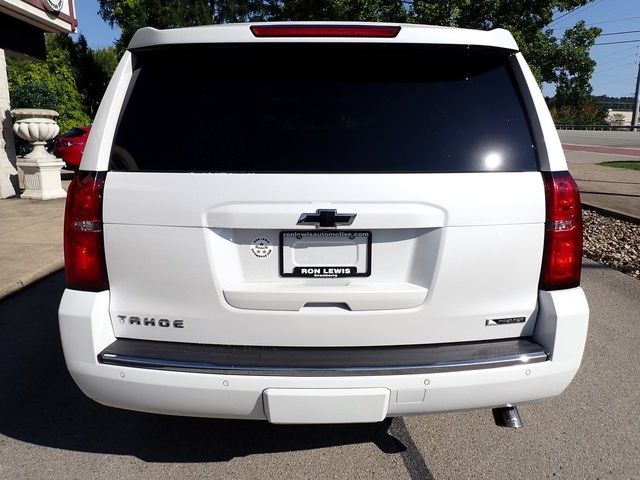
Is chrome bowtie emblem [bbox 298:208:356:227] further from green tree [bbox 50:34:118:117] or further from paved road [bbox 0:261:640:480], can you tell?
green tree [bbox 50:34:118:117]

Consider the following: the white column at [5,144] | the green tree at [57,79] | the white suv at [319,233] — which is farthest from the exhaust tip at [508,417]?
the green tree at [57,79]

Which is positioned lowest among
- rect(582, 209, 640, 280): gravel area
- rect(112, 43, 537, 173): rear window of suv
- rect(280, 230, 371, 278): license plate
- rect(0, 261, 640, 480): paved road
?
rect(582, 209, 640, 280): gravel area

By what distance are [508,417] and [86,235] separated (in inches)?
79.8

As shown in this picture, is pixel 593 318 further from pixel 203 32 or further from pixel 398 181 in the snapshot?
pixel 203 32

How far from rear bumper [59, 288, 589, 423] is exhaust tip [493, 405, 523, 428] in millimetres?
208

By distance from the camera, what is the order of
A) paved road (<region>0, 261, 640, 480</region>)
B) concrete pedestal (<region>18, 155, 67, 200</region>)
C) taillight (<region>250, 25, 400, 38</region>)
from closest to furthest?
taillight (<region>250, 25, 400, 38</region>) → paved road (<region>0, 261, 640, 480</region>) → concrete pedestal (<region>18, 155, 67, 200</region>)

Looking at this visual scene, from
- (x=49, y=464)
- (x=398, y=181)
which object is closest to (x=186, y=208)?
(x=398, y=181)

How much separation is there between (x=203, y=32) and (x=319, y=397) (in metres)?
1.57

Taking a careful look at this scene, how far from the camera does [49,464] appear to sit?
2.71m

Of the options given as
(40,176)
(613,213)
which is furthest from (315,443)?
(40,176)

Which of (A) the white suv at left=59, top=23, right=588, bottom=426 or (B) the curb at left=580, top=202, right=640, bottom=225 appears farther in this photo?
(B) the curb at left=580, top=202, right=640, bottom=225

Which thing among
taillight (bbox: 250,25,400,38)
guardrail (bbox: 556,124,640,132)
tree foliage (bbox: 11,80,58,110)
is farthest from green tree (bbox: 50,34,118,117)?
guardrail (bbox: 556,124,640,132)

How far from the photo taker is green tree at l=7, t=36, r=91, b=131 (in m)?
18.2

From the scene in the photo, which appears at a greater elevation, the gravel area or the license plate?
the license plate
